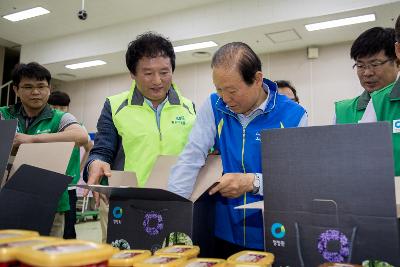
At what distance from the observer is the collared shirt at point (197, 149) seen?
1179 mm

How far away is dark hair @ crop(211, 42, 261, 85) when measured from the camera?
Answer: 1.28 m

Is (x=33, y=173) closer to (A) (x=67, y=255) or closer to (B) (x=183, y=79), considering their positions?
(A) (x=67, y=255)

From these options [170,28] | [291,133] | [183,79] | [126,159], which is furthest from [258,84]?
[183,79]

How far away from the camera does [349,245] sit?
77cm

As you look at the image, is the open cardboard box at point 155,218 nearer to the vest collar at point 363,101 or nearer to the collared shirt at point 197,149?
the collared shirt at point 197,149

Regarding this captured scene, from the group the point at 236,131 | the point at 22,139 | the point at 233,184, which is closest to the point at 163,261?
the point at 233,184

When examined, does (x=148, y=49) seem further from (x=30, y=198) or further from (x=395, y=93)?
(x=395, y=93)

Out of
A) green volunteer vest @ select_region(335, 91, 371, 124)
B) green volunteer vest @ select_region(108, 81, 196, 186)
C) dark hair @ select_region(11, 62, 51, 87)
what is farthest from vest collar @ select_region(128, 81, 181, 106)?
green volunteer vest @ select_region(335, 91, 371, 124)

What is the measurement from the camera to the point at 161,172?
1.34 metres

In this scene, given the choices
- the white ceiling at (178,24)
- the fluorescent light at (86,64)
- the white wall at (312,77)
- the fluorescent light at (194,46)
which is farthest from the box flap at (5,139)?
the fluorescent light at (86,64)

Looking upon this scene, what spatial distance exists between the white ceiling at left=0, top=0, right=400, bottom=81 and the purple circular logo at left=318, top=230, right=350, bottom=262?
4537 mm

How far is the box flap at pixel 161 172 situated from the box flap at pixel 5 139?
460 millimetres

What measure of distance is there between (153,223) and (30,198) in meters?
0.39

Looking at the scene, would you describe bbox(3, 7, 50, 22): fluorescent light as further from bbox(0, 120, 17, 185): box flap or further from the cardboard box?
the cardboard box
